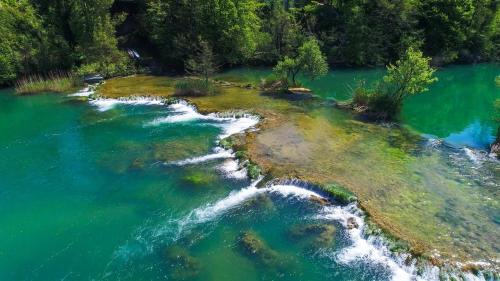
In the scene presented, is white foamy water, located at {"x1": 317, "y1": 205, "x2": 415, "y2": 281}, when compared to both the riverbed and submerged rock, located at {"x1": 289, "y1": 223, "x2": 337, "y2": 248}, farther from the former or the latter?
submerged rock, located at {"x1": 289, "y1": 223, "x2": 337, "y2": 248}

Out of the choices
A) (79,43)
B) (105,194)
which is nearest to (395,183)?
(105,194)

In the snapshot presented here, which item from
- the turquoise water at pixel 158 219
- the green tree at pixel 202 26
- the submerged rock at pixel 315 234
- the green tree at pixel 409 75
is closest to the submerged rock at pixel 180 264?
the turquoise water at pixel 158 219

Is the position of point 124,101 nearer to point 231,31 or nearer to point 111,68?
point 111,68

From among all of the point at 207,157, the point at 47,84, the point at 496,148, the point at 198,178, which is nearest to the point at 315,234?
the point at 198,178

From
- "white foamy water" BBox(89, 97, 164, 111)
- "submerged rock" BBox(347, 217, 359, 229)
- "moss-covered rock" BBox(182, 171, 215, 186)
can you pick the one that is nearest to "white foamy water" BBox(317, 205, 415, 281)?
"submerged rock" BBox(347, 217, 359, 229)

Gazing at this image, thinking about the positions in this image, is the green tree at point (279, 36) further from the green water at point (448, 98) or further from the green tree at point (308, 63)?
the green tree at point (308, 63)

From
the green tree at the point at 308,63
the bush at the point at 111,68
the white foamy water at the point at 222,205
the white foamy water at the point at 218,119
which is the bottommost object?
the white foamy water at the point at 222,205
